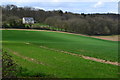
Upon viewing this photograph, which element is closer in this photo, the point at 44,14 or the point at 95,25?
the point at 95,25

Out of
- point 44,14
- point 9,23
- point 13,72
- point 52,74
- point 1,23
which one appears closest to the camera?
point 13,72

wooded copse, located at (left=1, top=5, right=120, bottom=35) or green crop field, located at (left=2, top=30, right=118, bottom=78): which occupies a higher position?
wooded copse, located at (left=1, top=5, right=120, bottom=35)

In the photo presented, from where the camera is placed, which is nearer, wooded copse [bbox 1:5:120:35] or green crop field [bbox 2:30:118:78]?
green crop field [bbox 2:30:118:78]

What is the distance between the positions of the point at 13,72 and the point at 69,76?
2840mm

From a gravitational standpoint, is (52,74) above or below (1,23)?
below

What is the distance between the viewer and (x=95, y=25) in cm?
8081

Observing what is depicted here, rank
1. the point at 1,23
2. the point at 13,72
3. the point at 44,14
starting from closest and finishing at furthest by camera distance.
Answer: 1. the point at 13,72
2. the point at 1,23
3. the point at 44,14

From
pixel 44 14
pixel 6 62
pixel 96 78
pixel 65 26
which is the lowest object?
pixel 96 78

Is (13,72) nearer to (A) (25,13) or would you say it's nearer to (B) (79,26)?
(B) (79,26)

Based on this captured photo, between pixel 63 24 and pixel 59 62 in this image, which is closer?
pixel 59 62

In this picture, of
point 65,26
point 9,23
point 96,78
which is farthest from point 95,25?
point 96,78

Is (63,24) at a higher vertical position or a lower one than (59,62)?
higher

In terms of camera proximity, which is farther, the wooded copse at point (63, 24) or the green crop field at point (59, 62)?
the wooded copse at point (63, 24)

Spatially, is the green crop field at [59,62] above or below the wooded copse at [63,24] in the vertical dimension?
below
